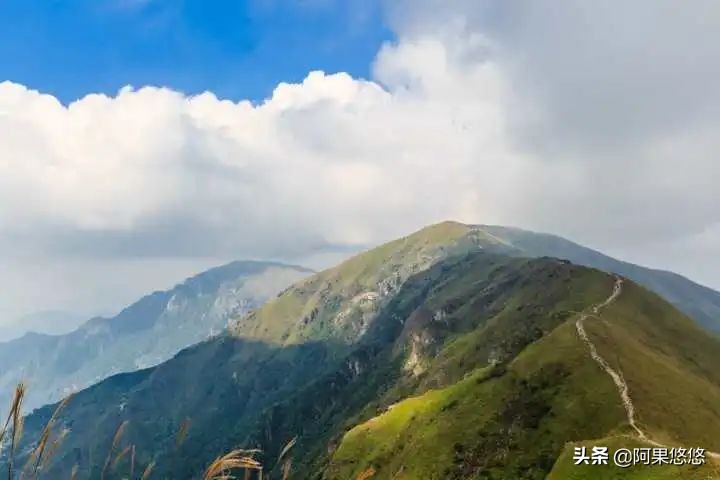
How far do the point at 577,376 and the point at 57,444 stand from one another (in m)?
144

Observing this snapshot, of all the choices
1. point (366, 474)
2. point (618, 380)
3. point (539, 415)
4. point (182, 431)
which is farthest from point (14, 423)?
point (618, 380)

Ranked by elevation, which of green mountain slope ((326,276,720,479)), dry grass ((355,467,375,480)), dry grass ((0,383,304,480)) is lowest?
green mountain slope ((326,276,720,479))

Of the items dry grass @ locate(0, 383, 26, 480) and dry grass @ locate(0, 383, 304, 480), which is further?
dry grass @ locate(0, 383, 304, 480)

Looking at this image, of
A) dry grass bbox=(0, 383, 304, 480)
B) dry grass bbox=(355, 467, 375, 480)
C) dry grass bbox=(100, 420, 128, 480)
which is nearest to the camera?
dry grass bbox=(0, 383, 304, 480)

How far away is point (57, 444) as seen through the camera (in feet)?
22.5

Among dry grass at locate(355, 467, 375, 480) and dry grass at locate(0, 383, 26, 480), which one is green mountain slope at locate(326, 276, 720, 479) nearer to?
dry grass at locate(355, 467, 375, 480)

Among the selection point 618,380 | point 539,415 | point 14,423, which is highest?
point 14,423

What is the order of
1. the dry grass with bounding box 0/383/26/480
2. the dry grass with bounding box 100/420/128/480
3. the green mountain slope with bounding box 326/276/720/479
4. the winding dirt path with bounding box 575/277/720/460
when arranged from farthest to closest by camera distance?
the green mountain slope with bounding box 326/276/720/479 → the winding dirt path with bounding box 575/277/720/460 → the dry grass with bounding box 100/420/128/480 → the dry grass with bounding box 0/383/26/480

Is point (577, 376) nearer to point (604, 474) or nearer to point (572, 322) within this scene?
point (572, 322)

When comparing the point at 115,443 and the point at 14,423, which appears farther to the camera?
the point at 115,443

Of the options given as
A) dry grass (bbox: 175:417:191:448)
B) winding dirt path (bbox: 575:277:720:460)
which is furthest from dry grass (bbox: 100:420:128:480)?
winding dirt path (bbox: 575:277:720:460)

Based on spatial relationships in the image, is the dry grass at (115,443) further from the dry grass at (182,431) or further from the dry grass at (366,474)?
the dry grass at (366,474)

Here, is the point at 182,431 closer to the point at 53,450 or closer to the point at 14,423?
the point at 53,450

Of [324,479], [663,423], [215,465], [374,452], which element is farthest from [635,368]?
[215,465]
